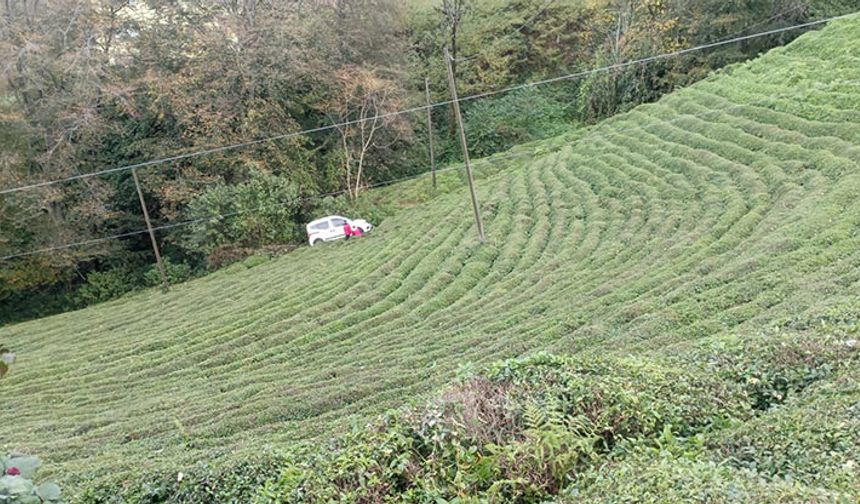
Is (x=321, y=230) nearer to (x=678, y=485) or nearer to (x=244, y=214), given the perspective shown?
(x=244, y=214)

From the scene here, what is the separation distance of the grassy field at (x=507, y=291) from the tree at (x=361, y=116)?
566 cm

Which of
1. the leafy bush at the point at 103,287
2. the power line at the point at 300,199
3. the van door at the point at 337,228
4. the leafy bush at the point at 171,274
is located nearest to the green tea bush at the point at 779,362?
the power line at the point at 300,199

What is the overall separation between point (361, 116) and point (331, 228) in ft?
23.8

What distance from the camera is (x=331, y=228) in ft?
95.5

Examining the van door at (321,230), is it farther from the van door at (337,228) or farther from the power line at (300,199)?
the power line at (300,199)

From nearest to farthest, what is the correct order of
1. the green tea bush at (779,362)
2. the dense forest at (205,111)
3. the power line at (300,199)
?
the green tea bush at (779,362)
the power line at (300,199)
the dense forest at (205,111)

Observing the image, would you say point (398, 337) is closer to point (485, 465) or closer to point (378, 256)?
point (378, 256)

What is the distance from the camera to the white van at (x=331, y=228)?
Result: 29000 millimetres

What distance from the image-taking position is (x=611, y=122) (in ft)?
100

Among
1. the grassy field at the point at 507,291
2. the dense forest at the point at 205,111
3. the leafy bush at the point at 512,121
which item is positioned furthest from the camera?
the leafy bush at the point at 512,121

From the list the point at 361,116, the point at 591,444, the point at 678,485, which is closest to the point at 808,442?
the point at 678,485

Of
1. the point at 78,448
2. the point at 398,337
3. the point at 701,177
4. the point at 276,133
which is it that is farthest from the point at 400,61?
the point at 78,448

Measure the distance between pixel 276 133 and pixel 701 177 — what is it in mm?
19670

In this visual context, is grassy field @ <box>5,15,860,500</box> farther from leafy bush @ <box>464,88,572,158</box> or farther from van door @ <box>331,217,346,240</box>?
leafy bush @ <box>464,88,572,158</box>
